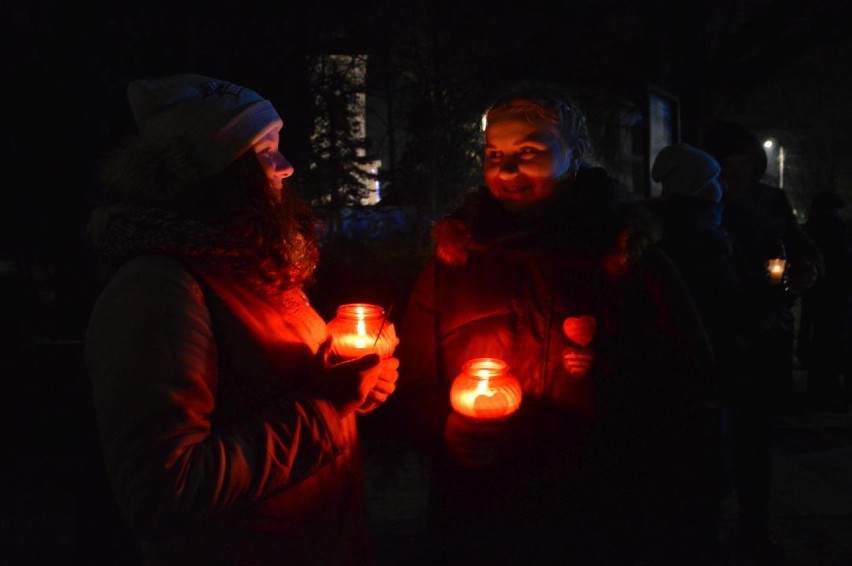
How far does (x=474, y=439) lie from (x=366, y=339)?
1.43 ft

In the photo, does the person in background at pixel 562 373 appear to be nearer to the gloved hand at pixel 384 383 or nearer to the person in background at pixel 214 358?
the gloved hand at pixel 384 383

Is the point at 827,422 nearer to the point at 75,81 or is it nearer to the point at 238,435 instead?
the point at 238,435

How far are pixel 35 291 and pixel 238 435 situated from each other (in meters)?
9.18

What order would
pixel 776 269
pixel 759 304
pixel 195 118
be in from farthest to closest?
pixel 776 269 → pixel 759 304 → pixel 195 118

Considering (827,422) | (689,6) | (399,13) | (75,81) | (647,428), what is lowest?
(827,422)

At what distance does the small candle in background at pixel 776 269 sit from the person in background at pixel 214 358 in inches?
121

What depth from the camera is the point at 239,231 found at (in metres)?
1.82

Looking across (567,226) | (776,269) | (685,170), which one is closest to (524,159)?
(567,226)

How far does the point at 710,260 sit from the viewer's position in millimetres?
3535

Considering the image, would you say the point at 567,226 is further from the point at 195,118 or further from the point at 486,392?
the point at 195,118

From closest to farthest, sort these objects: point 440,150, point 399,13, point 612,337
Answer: point 612,337
point 399,13
point 440,150

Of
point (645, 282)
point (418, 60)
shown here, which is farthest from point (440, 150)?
point (645, 282)

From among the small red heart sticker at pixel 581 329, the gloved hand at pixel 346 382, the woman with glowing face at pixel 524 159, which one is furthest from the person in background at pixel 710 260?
the gloved hand at pixel 346 382

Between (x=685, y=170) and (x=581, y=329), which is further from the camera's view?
(x=685, y=170)
